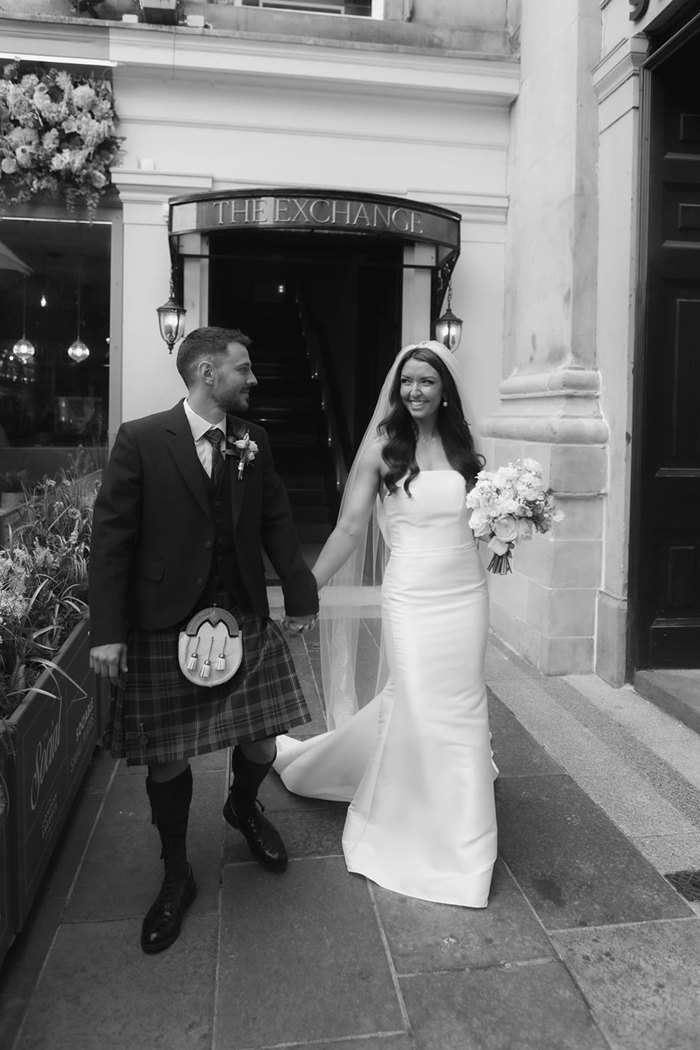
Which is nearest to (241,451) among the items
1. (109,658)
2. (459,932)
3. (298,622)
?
(298,622)

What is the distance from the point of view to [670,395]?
214 inches

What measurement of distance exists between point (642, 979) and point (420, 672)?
1.26 m

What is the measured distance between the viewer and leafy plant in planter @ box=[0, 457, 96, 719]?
286 cm

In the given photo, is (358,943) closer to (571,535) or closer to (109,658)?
(109,658)

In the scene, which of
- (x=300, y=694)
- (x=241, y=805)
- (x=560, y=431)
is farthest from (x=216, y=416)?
(x=560, y=431)

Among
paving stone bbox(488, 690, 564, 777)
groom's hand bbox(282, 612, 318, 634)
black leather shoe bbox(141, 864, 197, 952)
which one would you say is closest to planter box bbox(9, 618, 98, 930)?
black leather shoe bbox(141, 864, 197, 952)

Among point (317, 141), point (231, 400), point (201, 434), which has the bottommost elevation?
point (201, 434)

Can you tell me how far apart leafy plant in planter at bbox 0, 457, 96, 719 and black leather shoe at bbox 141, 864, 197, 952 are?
847 millimetres

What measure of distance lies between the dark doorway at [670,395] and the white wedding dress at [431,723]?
8.56 ft

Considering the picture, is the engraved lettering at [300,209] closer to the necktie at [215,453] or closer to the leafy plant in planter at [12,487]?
the leafy plant in planter at [12,487]

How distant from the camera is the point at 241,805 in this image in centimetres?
315

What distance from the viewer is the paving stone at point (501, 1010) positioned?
225cm

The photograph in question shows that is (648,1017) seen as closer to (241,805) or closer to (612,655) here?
(241,805)

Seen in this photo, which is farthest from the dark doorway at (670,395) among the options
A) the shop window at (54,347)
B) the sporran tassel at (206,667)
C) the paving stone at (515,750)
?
the shop window at (54,347)
